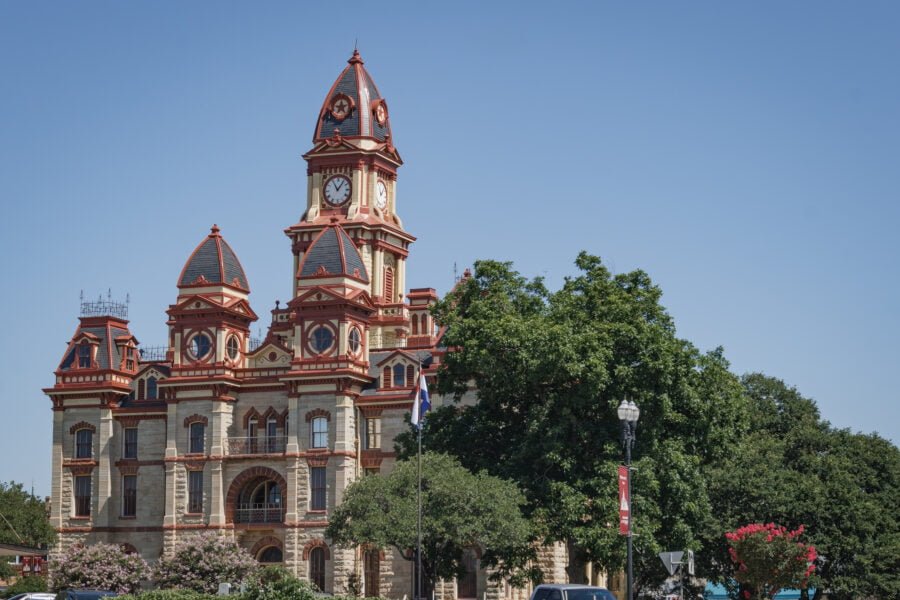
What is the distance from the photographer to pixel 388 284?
95812mm

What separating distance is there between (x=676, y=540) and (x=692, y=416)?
5.25 m

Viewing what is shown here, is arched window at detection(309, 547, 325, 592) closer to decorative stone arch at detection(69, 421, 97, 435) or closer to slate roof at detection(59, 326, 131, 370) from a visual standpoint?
decorative stone arch at detection(69, 421, 97, 435)

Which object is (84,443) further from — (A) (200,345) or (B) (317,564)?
(B) (317,564)

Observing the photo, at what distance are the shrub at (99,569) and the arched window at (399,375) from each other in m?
15.9

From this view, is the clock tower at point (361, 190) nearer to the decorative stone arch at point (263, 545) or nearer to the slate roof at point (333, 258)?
the slate roof at point (333, 258)

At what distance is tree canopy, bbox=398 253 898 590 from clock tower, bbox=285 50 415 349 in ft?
73.0

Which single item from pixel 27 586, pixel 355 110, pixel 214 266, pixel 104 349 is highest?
pixel 355 110

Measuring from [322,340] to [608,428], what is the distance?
21025 mm

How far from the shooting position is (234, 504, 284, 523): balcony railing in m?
82.1

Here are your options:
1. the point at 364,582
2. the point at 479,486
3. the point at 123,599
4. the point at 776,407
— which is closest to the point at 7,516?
the point at 364,582

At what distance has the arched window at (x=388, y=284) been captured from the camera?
9538 centimetres

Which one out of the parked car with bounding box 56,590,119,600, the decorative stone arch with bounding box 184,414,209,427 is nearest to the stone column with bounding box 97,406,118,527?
the decorative stone arch with bounding box 184,414,209,427


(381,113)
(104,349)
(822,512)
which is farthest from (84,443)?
(822,512)

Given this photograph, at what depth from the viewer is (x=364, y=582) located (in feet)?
269
